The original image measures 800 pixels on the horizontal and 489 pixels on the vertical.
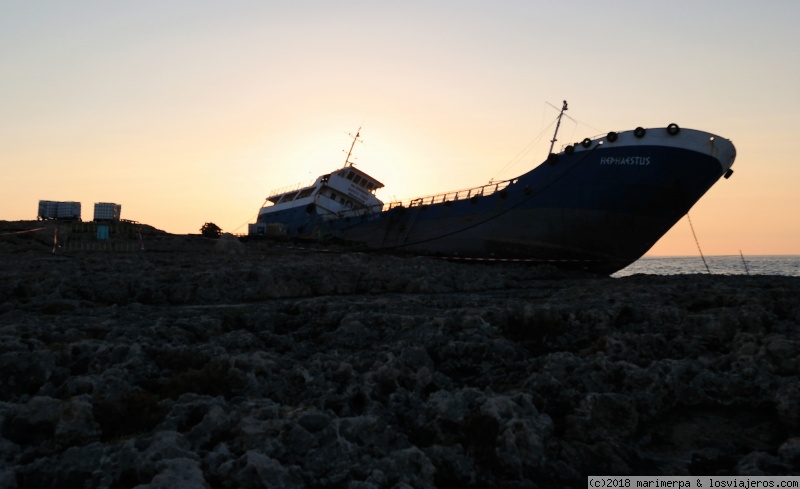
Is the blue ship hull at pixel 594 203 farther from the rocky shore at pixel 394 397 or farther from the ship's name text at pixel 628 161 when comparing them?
the rocky shore at pixel 394 397

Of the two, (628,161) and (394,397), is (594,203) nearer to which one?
(628,161)

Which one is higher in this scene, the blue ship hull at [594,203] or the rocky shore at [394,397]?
the blue ship hull at [594,203]

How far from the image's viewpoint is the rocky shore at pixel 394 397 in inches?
171

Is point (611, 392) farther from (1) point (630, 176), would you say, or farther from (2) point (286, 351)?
(1) point (630, 176)

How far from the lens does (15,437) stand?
15.1 ft

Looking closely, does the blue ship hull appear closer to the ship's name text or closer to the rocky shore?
the ship's name text

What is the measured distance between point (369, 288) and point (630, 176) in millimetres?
13708

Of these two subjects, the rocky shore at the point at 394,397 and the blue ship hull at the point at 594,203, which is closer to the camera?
the rocky shore at the point at 394,397

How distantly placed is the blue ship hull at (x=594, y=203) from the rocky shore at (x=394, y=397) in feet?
49.3

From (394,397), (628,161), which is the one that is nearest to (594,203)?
(628,161)

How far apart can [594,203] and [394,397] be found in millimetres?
21435

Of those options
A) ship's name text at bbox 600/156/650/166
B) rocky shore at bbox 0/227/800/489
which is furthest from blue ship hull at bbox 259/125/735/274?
rocky shore at bbox 0/227/800/489

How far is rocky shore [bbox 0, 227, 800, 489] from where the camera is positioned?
4348 millimetres

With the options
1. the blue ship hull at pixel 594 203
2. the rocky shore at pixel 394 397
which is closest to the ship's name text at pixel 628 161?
the blue ship hull at pixel 594 203
